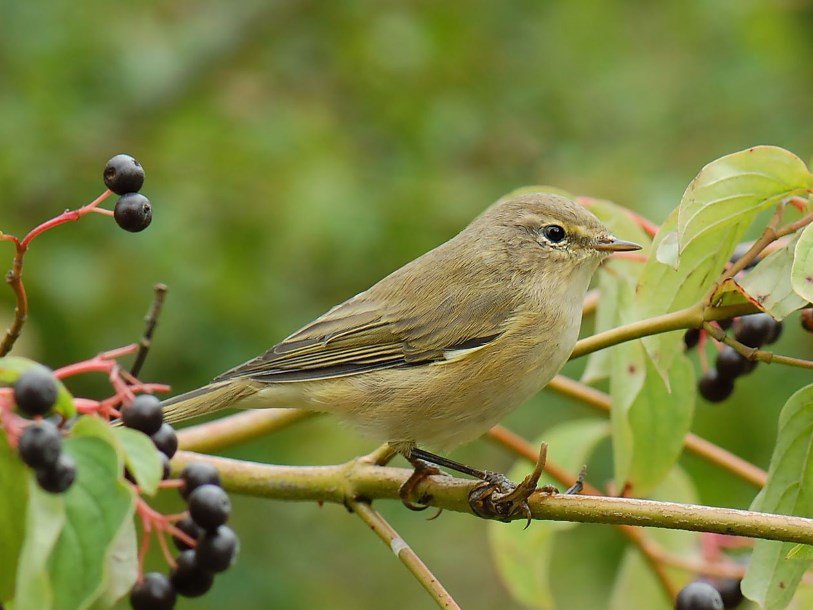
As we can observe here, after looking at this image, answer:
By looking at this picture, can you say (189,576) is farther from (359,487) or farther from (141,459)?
(141,459)

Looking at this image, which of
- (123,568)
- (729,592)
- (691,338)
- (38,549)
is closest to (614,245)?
(691,338)

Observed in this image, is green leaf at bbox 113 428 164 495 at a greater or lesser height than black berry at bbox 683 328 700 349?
greater

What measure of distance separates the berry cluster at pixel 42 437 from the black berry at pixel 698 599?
1.66m

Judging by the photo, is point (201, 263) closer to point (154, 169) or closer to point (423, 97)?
point (154, 169)

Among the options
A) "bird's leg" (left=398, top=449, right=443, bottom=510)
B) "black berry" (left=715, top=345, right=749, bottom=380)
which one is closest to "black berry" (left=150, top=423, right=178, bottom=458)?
"bird's leg" (left=398, top=449, right=443, bottom=510)

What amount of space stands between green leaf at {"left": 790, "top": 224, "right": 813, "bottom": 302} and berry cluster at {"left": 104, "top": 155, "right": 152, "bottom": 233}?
1326 mm

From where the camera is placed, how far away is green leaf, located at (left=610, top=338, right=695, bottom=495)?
301 cm

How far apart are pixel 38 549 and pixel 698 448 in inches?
90.3

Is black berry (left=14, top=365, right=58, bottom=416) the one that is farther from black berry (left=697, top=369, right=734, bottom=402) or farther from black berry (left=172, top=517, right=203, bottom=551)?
black berry (left=697, top=369, right=734, bottom=402)

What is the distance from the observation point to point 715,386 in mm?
3355

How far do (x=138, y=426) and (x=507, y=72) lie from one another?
17.8 feet

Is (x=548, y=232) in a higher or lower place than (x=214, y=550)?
higher

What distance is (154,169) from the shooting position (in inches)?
233

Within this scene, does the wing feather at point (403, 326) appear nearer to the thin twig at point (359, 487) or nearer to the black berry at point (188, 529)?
the thin twig at point (359, 487)
